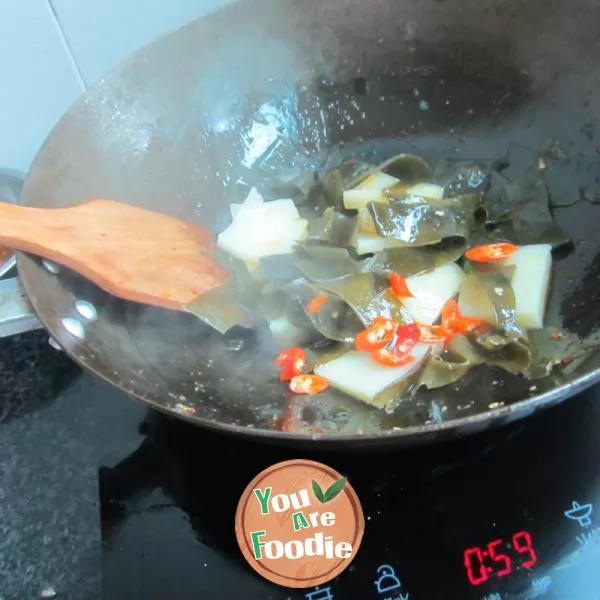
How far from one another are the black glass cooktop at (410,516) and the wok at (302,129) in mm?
61

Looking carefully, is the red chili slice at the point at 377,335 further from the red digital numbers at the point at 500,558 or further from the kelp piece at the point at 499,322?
the red digital numbers at the point at 500,558

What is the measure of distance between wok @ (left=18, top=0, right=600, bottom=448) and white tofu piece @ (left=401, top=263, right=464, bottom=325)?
131mm

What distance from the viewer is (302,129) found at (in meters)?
1.35

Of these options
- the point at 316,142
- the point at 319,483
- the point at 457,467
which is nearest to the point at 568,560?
the point at 457,467

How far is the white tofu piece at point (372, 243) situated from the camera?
1.17 m

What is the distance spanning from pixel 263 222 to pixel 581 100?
59cm

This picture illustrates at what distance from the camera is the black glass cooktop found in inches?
31.7

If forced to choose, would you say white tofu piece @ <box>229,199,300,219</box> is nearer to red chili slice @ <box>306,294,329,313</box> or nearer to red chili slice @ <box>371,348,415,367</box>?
red chili slice @ <box>306,294,329,313</box>

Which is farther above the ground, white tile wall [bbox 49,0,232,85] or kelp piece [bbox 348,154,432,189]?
white tile wall [bbox 49,0,232,85]

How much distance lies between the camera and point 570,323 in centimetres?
107

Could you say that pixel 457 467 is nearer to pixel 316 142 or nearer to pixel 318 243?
pixel 318 243

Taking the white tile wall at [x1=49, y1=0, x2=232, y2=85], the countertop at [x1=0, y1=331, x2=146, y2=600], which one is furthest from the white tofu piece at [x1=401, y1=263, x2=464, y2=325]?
the white tile wall at [x1=49, y1=0, x2=232, y2=85]

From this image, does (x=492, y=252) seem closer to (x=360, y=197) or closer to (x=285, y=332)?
(x=360, y=197)

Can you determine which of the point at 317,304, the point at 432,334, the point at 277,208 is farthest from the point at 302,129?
the point at 432,334
